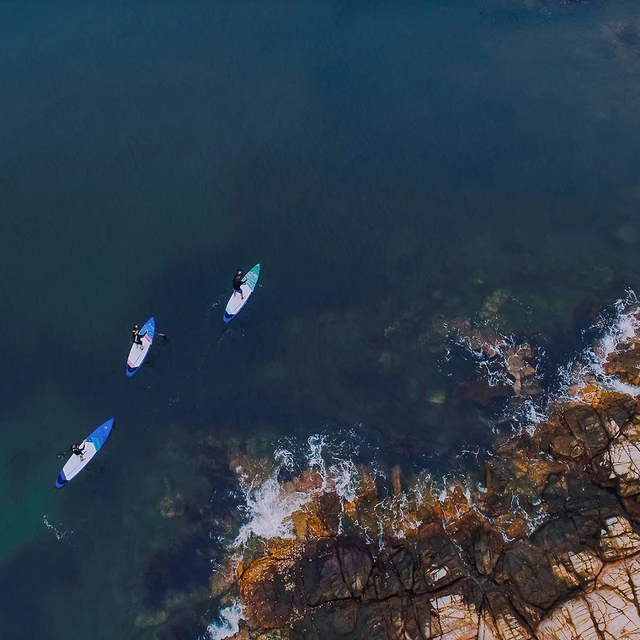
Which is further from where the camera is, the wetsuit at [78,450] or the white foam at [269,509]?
the wetsuit at [78,450]

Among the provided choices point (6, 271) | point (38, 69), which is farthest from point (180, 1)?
point (6, 271)

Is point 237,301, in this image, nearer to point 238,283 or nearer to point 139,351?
point 238,283

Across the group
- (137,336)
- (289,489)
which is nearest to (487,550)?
(289,489)

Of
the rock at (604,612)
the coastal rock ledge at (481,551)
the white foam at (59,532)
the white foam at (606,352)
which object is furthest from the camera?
the white foam at (606,352)

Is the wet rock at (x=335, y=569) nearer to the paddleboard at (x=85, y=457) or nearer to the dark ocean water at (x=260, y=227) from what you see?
the dark ocean water at (x=260, y=227)

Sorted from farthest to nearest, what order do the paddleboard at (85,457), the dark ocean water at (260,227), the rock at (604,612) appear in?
the dark ocean water at (260,227) < the paddleboard at (85,457) < the rock at (604,612)

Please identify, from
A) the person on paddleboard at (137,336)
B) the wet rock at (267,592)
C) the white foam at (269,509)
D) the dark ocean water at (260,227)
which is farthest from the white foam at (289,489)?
the person on paddleboard at (137,336)

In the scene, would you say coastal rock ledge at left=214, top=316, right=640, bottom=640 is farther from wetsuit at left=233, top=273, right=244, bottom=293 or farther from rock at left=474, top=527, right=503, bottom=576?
wetsuit at left=233, top=273, right=244, bottom=293

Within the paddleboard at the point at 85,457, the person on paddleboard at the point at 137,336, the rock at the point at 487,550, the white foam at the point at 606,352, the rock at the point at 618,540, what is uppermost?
the person on paddleboard at the point at 137,336
